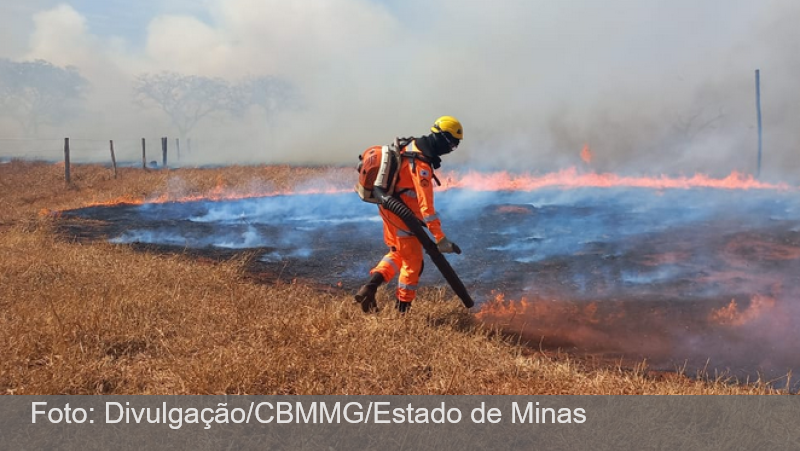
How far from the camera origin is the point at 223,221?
14172mm

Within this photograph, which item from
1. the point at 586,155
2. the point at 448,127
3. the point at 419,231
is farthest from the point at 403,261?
the point at 586,155

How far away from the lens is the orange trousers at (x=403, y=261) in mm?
5230

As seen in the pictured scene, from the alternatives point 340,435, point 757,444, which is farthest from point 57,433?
point 757,444

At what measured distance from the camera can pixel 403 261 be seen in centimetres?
530

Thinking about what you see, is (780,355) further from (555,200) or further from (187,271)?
(555,200)

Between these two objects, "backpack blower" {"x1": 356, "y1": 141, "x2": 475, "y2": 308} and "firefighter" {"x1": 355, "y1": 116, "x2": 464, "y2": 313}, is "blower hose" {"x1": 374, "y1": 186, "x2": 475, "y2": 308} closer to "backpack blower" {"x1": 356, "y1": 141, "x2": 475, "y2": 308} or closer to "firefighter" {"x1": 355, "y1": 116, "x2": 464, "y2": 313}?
"backpack blower" {"x1": 356, "y1": 141, "x2": 475, "y2": 308}

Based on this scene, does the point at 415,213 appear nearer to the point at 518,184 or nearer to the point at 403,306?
the point at 403,306

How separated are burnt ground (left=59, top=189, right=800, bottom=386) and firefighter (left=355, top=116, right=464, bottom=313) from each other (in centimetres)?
116

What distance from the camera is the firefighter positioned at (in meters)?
5.16

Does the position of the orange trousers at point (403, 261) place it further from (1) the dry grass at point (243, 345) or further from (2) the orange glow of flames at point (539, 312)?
(2) the orange glow of flames at point (539, 312)

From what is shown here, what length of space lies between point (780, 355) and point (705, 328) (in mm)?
734

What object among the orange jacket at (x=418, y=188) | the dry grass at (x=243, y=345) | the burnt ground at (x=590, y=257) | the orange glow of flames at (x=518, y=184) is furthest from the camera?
the orange glow of flames at (x=518, y=184)

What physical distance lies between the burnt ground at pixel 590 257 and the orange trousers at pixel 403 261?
112 cm

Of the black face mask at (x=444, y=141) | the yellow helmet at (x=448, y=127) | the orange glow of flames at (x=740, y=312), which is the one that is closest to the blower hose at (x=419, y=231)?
the black face mask at (x=444, y=141)
